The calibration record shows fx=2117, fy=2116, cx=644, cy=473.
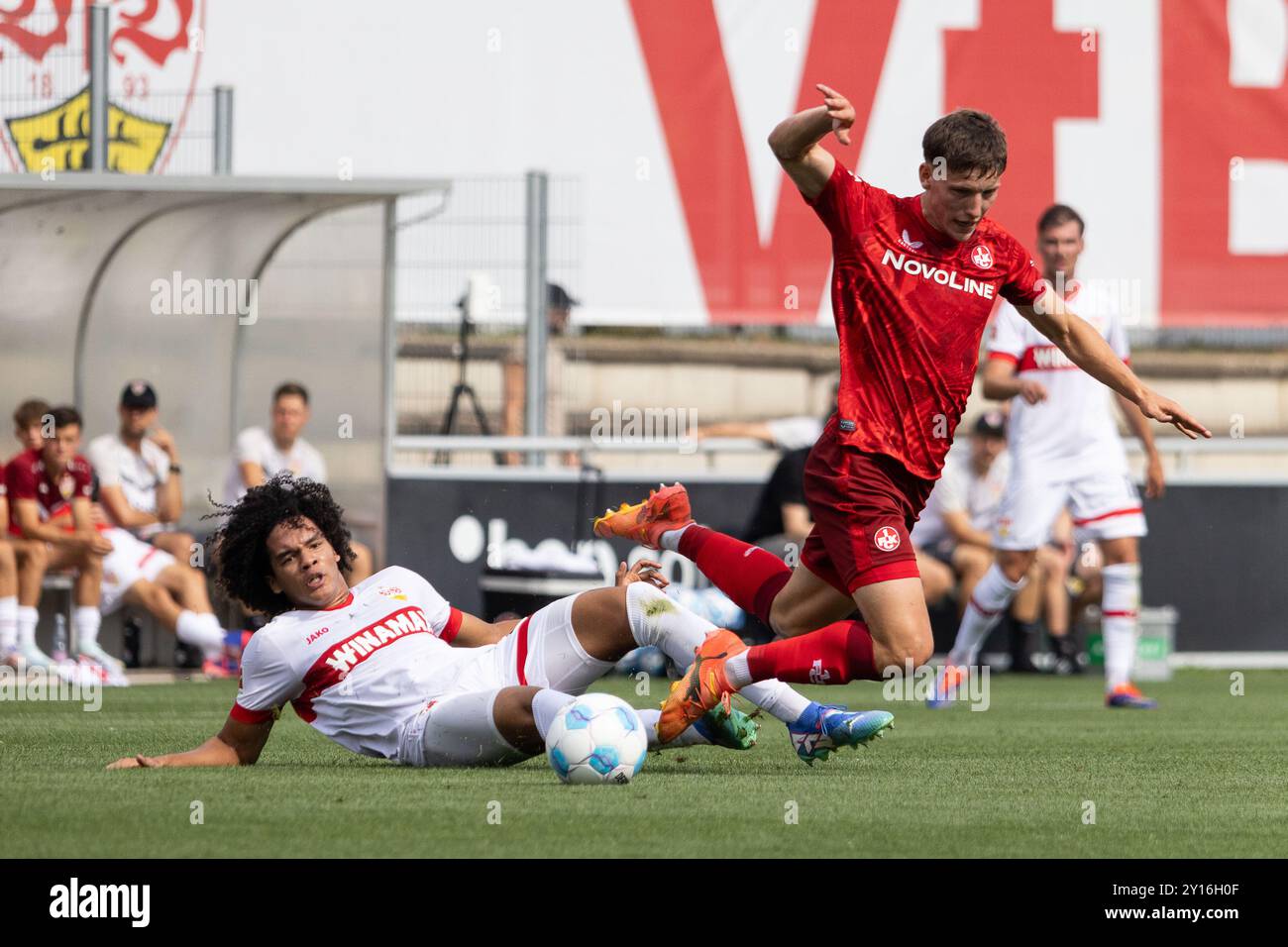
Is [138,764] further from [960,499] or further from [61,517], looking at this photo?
[960,499]

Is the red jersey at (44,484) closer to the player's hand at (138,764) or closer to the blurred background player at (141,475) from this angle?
the blurred background player at (141,475)

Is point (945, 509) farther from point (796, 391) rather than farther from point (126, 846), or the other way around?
point (126, 846)

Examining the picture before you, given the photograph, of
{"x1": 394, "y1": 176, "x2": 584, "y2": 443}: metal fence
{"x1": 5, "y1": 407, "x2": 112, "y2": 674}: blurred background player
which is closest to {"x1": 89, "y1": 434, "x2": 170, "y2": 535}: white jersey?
{"x1": 5, "y1": 407, "x2": 112, "y2": 674}: blurred background player

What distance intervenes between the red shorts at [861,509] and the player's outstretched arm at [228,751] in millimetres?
1862

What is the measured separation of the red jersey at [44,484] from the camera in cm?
1230

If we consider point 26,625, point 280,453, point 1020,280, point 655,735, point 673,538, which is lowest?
point 26,625

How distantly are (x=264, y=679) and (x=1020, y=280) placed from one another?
108 inches

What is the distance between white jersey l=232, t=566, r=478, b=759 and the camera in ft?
20.8

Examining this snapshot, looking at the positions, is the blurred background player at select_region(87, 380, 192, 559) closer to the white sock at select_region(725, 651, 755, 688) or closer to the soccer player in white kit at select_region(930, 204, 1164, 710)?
the soccer player in white kit at select_region(930, 204, 1164, 710)

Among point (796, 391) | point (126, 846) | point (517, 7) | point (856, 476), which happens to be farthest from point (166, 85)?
point (126, 846)

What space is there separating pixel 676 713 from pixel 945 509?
307 inches

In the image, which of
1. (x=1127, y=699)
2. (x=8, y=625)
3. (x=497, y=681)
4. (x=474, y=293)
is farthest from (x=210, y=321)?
(x=497, y=681)

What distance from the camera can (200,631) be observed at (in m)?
12.5

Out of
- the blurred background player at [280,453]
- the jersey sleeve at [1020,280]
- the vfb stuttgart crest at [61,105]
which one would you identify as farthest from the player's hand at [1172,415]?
the vfb stuttgart crest at [61,105]
